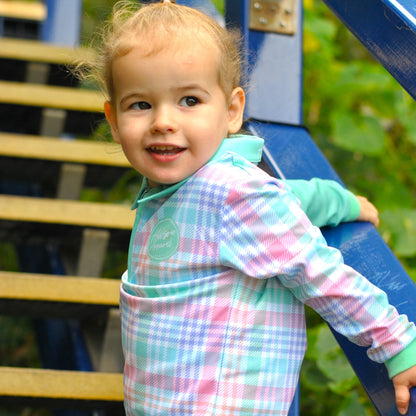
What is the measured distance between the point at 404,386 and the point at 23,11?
3.58m

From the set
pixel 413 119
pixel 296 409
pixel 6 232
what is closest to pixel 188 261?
pixel 296 409

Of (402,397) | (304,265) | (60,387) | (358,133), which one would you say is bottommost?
(60,387)

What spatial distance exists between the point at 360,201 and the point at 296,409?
40cm

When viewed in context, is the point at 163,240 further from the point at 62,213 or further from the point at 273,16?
the point at 62,213

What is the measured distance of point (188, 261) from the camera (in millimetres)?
1039

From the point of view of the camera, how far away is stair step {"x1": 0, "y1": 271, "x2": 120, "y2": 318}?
1671mm

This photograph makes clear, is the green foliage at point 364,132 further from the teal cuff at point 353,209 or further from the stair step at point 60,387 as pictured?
the teal cuff at point 353,209

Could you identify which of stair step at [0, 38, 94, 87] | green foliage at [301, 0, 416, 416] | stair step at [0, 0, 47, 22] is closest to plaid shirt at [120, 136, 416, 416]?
green foliage at [301, 0, 416, 416]

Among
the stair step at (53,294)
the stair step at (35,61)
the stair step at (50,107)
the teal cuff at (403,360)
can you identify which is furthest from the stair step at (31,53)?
the teal cuff at (403,360)

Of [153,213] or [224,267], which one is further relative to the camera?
[153,213]

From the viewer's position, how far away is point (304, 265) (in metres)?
0.98

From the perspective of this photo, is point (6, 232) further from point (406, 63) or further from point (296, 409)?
point (406, 63)

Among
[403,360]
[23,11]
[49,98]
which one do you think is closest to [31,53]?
[49,98]

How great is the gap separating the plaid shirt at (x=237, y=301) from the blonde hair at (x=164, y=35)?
17 cm
